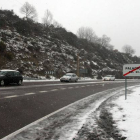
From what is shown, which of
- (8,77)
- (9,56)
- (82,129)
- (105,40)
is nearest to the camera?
(82,129)

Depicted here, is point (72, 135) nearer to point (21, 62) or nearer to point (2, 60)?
point (2, 60)

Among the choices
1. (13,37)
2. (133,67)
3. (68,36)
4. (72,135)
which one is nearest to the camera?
(72,135)

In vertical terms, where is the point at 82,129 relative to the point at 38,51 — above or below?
below

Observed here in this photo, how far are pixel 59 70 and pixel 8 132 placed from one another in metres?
45.7

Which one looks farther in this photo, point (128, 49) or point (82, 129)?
point (128, 49)

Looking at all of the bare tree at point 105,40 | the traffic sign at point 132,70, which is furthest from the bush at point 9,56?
the bare tree at point 105,40

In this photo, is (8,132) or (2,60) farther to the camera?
(2,60)

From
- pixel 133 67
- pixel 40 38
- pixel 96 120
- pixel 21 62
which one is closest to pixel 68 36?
pixel 40 38

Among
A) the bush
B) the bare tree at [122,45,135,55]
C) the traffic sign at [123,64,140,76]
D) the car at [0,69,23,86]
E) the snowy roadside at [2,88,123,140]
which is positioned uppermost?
the bare tree at [122,45,135,55]

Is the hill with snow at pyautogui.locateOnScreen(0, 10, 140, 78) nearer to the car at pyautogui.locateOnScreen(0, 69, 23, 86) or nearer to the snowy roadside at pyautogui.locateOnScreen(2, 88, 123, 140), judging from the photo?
the car at pyautogui.locateOnScreen(0, 69, 23, 86)

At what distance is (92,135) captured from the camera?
17.1 feet

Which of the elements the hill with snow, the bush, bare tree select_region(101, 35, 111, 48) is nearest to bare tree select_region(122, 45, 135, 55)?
bare tree select_region(101, 35, 111, 48)

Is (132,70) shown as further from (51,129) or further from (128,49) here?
(128,49)

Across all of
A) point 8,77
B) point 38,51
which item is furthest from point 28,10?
point 8,77
